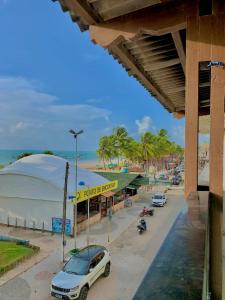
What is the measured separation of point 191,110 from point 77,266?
452 inches

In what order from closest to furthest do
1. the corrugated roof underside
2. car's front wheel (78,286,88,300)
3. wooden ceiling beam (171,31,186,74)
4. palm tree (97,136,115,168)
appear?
wooden ceiling beam (171,31,186,74) → the corrugated roof underside → car's front wheel (78,286,88,300) → palm tree (97,136,115,168)

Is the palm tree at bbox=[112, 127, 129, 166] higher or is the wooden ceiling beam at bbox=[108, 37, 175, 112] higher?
the palm tree at bbox=[112, 127, 129, 166]

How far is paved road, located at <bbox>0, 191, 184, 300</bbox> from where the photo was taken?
1229cm

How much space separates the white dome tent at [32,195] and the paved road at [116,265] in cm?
296

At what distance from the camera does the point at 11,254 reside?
51.8 feet

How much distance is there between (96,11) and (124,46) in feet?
2.31

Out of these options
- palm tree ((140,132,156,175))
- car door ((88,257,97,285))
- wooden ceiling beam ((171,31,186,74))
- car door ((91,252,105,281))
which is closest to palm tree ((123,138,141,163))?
palm tree ((140,132,156,175))

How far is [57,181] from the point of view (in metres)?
21.4

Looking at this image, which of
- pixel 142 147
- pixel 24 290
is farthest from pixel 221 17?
pixel 142 147

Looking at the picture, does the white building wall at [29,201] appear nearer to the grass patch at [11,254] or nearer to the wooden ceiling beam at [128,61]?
the grass patch at [11,254]

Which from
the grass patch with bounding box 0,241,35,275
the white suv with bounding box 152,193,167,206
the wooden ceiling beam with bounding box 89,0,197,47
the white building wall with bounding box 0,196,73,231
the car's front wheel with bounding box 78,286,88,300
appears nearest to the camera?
the wooden ceiling beam with bounding box 89,0,197,47

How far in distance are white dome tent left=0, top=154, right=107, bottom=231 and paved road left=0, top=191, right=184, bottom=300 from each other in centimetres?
296

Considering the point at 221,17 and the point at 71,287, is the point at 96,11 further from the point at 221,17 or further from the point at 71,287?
the point at 71,287

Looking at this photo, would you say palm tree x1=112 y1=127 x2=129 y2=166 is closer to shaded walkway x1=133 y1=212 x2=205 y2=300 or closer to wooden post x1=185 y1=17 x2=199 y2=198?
shaded walkway x1=133 y1=212 x2=205 y2=300
